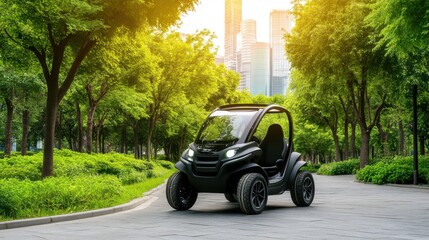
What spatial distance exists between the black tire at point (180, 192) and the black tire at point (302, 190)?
7.34 ft

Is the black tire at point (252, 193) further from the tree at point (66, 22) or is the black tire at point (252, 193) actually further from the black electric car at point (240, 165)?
the tree at point (66, 22)

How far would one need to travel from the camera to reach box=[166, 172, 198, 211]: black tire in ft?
35.4

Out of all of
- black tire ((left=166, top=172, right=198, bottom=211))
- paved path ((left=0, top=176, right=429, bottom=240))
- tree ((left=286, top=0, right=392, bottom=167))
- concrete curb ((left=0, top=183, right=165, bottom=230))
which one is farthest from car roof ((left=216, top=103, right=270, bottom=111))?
tree ((left=286, top=0, right=392, bottom=167))

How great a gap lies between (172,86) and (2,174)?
63.2 feet

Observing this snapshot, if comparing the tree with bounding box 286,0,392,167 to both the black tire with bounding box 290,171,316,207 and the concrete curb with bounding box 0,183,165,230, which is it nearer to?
the black tire with bounding box 290,171,316,207

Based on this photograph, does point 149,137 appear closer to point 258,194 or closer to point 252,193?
point 258,194

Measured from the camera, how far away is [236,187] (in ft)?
34.4

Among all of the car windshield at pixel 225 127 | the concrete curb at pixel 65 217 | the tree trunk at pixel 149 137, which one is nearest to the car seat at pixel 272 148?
the car windshield at pixel 225 127

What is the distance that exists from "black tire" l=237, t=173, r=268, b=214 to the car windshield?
932mm

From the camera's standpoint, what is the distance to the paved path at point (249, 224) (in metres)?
7.49

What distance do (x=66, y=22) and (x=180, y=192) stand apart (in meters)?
5.32

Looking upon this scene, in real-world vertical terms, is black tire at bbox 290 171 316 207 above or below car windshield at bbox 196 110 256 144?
below

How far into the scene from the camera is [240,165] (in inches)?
404

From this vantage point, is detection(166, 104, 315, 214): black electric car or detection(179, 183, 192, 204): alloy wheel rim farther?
detection(179, 183, 192, 204): alloy wheel rim
